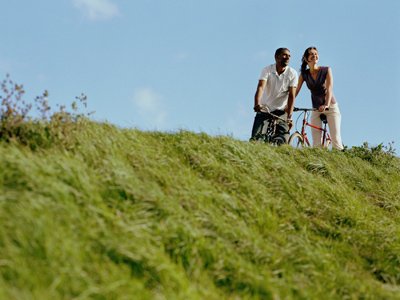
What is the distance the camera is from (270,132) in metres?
10.2

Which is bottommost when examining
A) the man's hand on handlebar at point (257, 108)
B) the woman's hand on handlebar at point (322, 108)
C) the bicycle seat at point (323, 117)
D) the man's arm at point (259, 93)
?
the man's hand on handlebar at point (257, 108)

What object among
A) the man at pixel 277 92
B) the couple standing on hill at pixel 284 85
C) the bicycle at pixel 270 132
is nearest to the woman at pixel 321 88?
the couple standing on hill at pixel 284 85

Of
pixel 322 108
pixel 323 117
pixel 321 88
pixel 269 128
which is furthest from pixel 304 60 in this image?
pixel 269 128

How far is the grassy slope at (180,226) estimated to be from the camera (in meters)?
3.89

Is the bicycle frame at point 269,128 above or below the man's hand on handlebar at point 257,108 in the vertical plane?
below

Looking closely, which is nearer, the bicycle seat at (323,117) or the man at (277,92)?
the man at (277,92)

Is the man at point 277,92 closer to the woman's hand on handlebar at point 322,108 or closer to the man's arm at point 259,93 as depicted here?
the man's arm at point 259,93

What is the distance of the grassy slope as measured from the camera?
389 centimetres

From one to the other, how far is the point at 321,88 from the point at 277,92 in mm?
1549

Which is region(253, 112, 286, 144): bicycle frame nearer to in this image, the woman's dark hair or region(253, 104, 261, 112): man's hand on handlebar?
region(253, 104, 261, 112): man's hand on handlebar

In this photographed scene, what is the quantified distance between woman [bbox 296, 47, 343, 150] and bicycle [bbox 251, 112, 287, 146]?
142 cm

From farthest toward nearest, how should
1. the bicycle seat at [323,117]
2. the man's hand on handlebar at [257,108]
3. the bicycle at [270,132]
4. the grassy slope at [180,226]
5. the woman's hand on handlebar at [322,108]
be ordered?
1. the bicycle seat at [323,117]
2. the woman's hand on handlebar at [322,108]
3. the bicycle at [270,132]
4. the man's hand on handlebar at [257,108]
5. the grassy slope at [180,226]

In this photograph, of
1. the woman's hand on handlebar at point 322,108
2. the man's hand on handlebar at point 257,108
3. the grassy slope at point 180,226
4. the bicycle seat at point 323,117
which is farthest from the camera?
the bicycle seat at point 323,117

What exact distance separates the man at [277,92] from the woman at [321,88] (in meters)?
1.10
